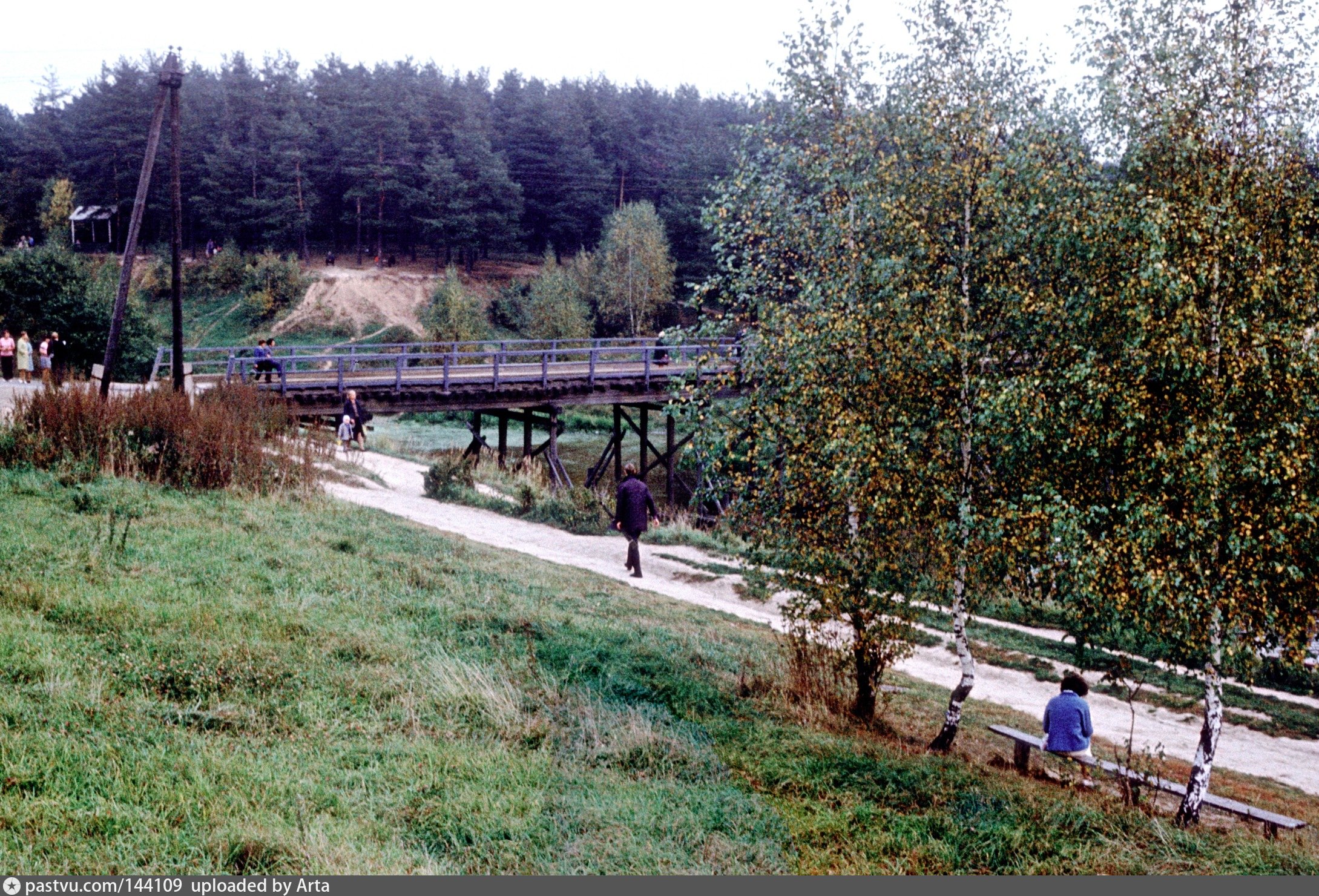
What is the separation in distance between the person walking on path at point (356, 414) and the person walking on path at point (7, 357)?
1098cm

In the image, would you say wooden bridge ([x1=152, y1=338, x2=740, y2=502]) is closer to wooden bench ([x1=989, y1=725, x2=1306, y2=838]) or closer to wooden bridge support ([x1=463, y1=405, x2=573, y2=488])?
wooden bridge support ([x1=463, y1=405, x2=573, y2=488])

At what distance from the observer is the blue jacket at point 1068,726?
8781 mm

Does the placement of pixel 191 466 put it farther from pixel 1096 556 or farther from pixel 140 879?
pixel 1096 556

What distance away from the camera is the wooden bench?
7617mm

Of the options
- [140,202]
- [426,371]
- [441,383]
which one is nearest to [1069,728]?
[140,202]

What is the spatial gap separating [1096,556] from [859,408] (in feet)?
8.02

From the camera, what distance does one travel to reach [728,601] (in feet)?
55.8

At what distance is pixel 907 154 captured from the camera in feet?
30.8

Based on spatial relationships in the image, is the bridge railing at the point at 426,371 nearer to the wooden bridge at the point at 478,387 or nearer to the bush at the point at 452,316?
the wooden bridge at the point at 478,387

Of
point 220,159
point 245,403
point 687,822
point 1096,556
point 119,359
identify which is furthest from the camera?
point 220,159

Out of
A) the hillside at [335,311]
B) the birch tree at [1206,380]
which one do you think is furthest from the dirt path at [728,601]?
the hillside at [335,311]

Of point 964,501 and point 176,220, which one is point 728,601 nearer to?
point 964,501

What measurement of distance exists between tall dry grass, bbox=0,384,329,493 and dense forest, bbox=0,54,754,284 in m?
47.4

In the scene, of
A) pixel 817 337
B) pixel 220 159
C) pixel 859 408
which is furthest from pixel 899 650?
pixel 220 159
